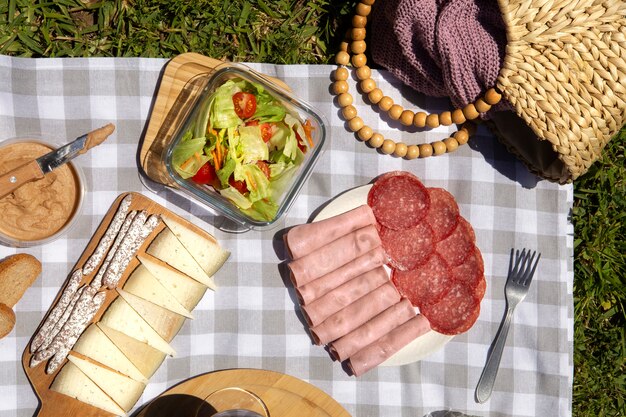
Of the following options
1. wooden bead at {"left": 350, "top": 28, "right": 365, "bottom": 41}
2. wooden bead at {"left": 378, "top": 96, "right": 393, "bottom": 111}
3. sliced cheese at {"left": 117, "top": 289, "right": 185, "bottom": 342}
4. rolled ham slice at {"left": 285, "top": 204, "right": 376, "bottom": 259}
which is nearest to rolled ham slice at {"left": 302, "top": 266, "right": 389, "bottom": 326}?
rolled ham slice at {"left": 285, "top": 204, "right": 376, "bottom": 259}

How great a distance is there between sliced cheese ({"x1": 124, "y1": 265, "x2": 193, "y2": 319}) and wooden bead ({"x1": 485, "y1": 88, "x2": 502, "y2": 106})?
3.65 ft

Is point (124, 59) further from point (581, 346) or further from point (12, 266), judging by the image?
point (581, 346)

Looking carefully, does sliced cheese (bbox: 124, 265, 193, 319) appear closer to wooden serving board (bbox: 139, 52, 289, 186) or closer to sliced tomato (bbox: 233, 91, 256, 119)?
wooden serving board (bbox: 139, 52, 289, 186)

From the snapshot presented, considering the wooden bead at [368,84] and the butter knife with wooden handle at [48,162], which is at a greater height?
the wooden bead at [368,84]

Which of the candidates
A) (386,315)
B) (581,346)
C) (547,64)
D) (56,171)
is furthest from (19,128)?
(581,346)

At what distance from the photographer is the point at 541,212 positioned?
6.99 ft

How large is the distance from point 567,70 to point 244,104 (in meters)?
0.89

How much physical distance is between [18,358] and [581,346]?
6.27 feet

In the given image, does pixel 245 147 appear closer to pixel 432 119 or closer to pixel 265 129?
pixel 265 129

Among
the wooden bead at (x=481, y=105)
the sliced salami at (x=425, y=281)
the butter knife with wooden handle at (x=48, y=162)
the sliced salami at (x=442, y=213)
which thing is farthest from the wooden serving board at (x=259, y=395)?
the wooden bead at (x=481, y=105)

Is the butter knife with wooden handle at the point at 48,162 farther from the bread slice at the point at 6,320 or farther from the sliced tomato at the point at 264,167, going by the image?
the sliced tomato at the point at 264,167

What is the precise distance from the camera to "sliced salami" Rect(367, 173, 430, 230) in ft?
6.59

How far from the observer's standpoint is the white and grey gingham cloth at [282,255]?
1985 millimetres

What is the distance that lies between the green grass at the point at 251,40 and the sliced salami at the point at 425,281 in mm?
559
